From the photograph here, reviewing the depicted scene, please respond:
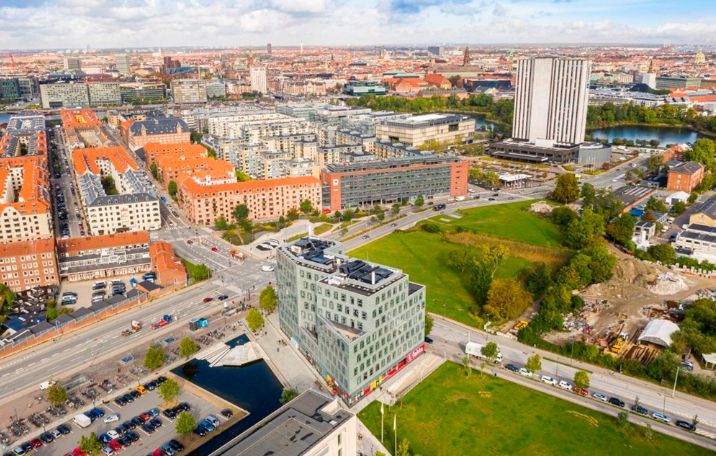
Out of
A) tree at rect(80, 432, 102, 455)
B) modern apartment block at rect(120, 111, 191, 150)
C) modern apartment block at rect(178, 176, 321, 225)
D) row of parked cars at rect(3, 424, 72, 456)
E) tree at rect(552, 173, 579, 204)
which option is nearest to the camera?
tree at rect(80, 432, 102, 455)

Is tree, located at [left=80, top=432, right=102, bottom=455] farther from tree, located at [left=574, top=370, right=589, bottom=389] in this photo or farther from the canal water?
tree, located at [left=574, top=370, right=589, bottom=389]

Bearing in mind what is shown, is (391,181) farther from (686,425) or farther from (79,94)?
(79,94)

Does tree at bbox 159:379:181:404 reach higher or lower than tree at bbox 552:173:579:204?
lower

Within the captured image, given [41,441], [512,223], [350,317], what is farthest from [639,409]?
[512,223]

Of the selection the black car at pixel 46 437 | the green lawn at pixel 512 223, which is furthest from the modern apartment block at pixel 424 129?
the black car at pixel 46 437

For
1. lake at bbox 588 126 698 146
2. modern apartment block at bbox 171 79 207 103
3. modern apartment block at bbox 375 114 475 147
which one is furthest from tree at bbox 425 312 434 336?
modern apartment block at bbox 171 79 207 103

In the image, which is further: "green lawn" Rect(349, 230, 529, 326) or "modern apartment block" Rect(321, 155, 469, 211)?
"modern apartment block" Rect(321, 155, 469, 211)
